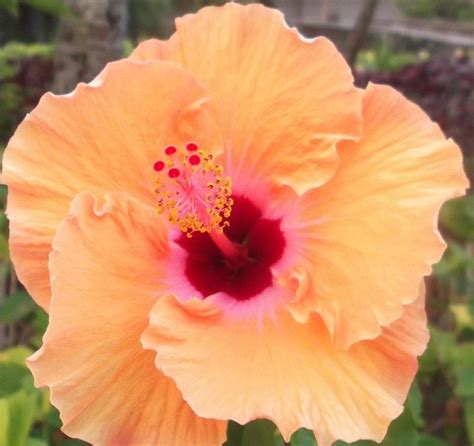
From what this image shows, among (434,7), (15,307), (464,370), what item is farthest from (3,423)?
(434,7)

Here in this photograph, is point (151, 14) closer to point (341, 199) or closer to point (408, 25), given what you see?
point (408, 25)

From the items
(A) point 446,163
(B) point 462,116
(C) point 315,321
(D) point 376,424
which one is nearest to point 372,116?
(A) point 446,163

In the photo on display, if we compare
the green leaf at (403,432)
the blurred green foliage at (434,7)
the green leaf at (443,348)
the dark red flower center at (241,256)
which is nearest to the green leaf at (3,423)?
the dark red flower center at (241,256)

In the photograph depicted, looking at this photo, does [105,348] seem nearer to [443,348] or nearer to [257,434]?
[257,434]

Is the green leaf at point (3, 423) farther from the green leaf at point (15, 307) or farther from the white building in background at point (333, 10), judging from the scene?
the white building in background at point (333, 10)

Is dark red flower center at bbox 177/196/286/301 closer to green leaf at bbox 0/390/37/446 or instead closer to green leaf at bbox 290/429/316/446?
green leaf at bbox 290/429/316/446

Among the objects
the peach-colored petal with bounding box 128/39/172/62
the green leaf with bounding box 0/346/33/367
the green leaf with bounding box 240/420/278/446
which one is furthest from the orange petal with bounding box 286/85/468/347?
the green leaf with bounding box 0/346/33/367

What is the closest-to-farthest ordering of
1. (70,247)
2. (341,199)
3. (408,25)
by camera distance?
(70,247)
(341,199)
(408,25)
